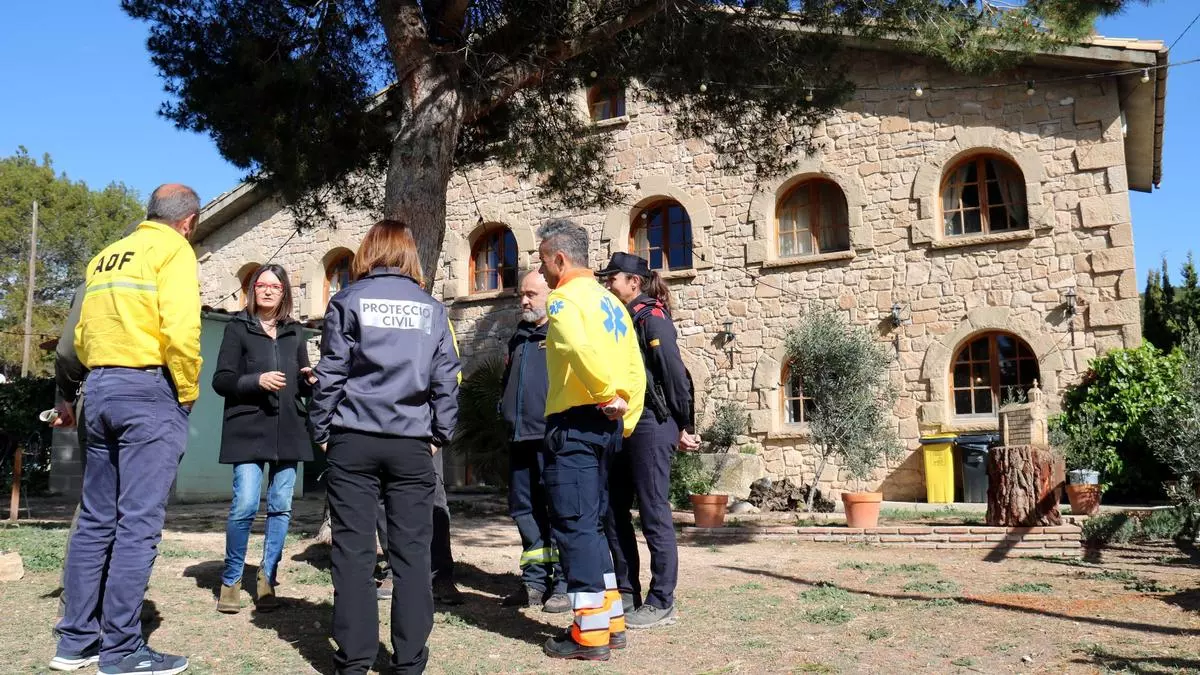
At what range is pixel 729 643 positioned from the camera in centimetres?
390

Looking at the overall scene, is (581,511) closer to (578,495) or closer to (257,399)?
(578,495)

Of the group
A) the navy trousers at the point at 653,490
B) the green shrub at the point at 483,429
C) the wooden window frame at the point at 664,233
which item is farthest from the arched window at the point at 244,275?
the navy trousers at the point at 653,490

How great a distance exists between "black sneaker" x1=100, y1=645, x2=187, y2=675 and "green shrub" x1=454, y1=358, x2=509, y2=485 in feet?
31.8

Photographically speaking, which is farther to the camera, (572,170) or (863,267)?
(863,267)

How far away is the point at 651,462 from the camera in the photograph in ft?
13.5

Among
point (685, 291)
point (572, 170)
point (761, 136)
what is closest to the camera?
point (761, 136)

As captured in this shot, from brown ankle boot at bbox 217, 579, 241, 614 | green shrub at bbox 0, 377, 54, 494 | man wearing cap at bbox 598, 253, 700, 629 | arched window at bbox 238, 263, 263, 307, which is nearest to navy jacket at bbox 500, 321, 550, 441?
man wearing cap at bbox 598, 253, 700, 629

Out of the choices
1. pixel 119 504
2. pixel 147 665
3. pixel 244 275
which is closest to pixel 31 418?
pixel 244 275

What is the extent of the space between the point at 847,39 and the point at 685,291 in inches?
164

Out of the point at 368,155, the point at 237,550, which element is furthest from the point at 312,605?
the point at 368,155

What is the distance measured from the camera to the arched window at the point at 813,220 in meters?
12.8

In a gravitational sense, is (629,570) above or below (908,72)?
below

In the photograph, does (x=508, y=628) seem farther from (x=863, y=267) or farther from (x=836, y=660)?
(x=863, y=267)

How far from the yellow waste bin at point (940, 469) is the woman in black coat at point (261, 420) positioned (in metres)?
9.01
